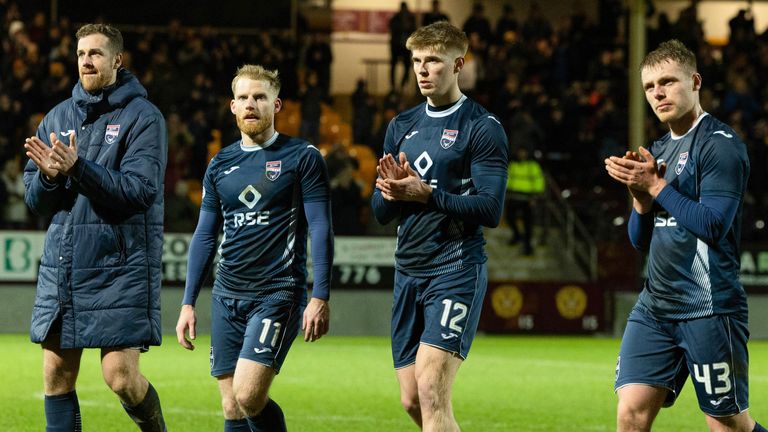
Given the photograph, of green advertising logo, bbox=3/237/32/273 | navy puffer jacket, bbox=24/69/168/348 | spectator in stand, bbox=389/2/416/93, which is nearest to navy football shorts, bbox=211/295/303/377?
navy puffer jacket, bbox=24/69/168/348

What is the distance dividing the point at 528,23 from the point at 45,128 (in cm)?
1842

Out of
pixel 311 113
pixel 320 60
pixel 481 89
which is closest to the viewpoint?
pixel 311 113

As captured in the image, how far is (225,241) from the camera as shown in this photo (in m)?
6.16

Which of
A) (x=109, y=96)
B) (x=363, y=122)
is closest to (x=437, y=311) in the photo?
(x=109, y=96)

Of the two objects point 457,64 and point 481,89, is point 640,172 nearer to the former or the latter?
point 457,64

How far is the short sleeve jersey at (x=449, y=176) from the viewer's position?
5.74m

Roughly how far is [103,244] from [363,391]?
16.8ft

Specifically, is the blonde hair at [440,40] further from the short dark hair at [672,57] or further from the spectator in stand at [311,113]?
the spectator in stand at [311,113]

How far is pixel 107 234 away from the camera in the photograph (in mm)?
5852

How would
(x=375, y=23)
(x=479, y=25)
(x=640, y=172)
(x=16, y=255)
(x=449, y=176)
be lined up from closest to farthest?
(x=640, y=172) < (x=449, y=176) < (x=16, y=255) < (x=479, y=25) < (x=375, y=23)

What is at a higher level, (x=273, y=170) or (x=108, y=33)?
(x=108, y=33)

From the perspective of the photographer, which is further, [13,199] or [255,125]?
[13,199]

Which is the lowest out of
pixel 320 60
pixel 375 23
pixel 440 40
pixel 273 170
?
pixel 273 170

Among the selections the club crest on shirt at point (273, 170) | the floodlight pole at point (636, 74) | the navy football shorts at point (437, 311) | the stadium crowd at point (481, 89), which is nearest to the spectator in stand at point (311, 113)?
the stadium crowd at point (481, 89)
